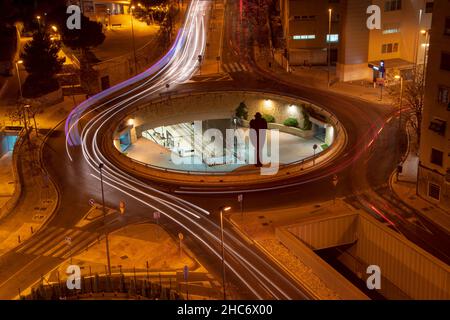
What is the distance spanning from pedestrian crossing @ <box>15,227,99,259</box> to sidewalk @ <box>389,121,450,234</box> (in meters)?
25.2

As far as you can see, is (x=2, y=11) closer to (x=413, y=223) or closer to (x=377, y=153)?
(x=377, y=153)

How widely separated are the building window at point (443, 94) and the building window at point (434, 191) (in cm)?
679

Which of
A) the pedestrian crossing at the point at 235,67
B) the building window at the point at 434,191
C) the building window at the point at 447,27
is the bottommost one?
the building window at the point at 434,191

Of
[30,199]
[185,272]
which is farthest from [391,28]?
[185,272]

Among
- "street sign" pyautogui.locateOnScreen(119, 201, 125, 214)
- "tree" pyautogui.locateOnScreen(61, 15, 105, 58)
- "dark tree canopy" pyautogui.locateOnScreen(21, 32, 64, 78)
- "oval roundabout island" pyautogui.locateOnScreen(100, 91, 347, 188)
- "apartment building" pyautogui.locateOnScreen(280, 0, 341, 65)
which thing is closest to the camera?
"street sign" pyautogui.locateOnScreen(119, 201, 125, 214)

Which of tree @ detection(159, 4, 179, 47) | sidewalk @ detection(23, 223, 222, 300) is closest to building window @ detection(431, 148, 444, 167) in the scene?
sidewalk @ detection(23, 223, 222, 300)

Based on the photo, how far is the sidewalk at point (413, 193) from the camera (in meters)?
50.9

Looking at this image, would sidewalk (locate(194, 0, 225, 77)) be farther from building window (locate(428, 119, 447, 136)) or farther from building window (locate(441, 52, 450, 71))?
building window (locate(441, 52, 450, 71))

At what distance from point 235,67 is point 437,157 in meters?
46.2

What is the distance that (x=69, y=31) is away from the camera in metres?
86.1

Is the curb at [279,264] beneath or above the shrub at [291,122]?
beneath

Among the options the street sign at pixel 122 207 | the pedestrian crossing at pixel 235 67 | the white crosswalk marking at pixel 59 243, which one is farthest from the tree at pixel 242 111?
the white crosswalk marking at pixel 59 243

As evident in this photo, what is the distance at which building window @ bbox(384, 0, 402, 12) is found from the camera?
3391 inches

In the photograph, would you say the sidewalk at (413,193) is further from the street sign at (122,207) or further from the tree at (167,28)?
the tree at (167,28)
